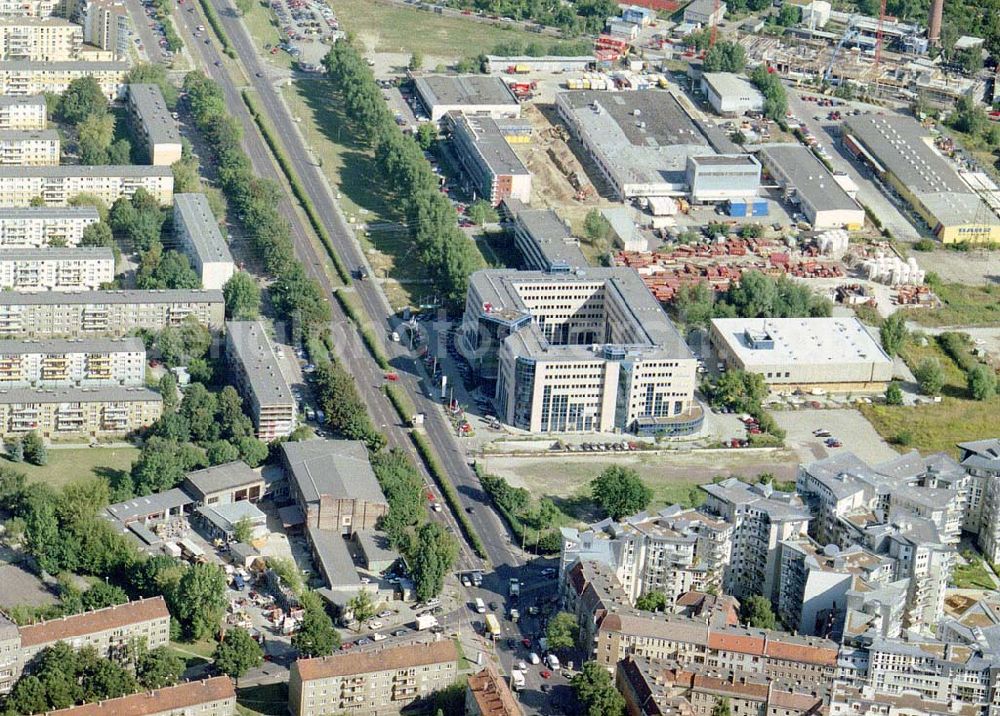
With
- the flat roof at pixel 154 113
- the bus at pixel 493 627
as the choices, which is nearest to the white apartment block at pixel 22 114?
the flat roof at pixel 154 113

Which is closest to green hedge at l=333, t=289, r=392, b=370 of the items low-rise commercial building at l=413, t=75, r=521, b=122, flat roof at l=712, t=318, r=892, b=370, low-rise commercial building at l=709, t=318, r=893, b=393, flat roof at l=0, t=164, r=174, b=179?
flat roof at l=0, t=164, r=174, b=179

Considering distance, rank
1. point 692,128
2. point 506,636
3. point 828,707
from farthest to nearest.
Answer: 1. point 692,128
2. point 506,636
3. point 828,707

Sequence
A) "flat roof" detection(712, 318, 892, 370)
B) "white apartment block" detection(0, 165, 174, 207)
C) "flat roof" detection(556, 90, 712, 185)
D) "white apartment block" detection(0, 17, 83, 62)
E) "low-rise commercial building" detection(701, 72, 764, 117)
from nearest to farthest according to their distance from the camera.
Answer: "flat roof" detection(712, 318, 892, 370), "white apartment block" detection(0, 165, 174, 207), "flat roof" detection(556, 90, 712, 185), "white apartment block" detection(0, 17, 83, 62), "low-rise commercial building" detection(701, 72, 764, 117)

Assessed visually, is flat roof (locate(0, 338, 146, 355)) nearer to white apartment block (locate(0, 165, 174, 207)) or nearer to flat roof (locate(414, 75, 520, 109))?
white apartment block (locate(0, 165, 174, 207))

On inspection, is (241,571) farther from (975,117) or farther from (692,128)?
(975,117)

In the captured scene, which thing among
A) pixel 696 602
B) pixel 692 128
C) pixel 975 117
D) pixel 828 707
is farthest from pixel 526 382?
pixel 975 117

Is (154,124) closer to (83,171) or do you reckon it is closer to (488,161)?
(83,171)

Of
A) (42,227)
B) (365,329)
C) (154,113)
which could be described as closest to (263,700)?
(365,329)
